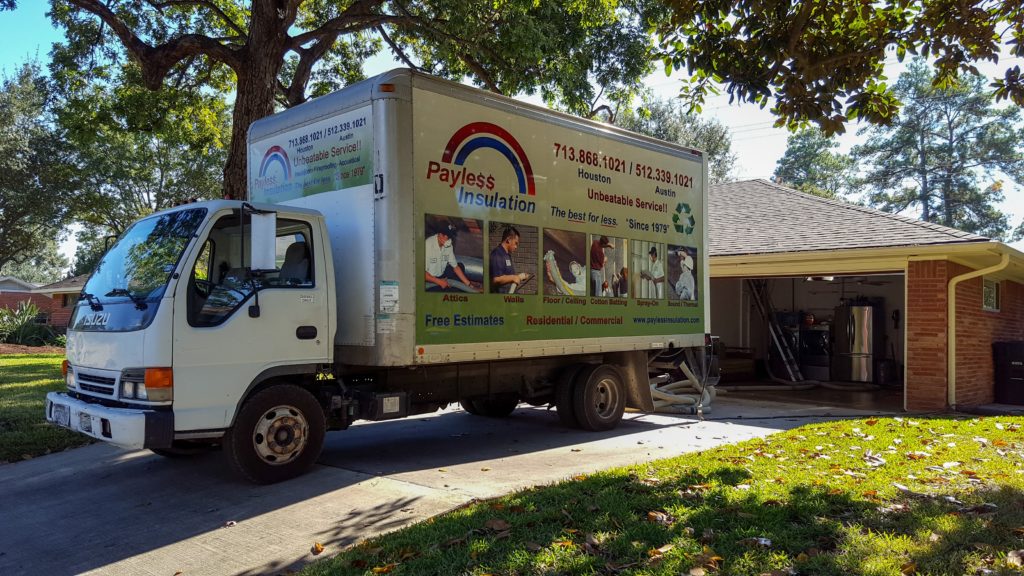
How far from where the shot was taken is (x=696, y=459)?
688 centimetres

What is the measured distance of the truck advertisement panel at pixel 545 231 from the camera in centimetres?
695

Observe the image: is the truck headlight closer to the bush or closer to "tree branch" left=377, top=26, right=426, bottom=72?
"tree branch" left=377, top=26, right=426, bottom=72

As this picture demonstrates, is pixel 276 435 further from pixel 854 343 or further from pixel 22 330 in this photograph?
pixel 22 330

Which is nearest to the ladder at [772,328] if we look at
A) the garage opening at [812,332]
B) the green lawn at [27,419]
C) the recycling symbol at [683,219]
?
the garage opening at [812,332]

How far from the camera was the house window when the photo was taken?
512 inches

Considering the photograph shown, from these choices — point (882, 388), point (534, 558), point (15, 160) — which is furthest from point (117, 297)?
point (15, 160)

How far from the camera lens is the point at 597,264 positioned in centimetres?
858

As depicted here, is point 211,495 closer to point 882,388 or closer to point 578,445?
point 578,445

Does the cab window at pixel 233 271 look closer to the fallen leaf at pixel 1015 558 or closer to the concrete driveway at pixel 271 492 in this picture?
the concrete driveway at pixel 271 492

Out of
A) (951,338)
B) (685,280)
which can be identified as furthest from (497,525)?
(951,338)

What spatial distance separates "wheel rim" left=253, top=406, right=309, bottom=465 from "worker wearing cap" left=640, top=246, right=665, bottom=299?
4.75 metres

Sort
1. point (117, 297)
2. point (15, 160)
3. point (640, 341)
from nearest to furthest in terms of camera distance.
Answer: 1. point (117, 297)
2. point (640, 341)
3. point (15, 160)

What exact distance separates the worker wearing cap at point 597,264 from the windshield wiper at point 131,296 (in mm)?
4719

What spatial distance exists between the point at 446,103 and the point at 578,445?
407 centimetres
